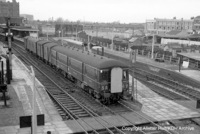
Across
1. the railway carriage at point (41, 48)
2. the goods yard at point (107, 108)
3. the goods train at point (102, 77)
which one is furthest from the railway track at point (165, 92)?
the railway carriage at point (41, 48)

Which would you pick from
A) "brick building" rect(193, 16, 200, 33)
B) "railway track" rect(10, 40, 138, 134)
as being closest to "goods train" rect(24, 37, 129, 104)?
"railway track" rect(10, 40, 138, 134)

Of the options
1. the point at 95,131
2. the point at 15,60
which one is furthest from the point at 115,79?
the point at 15,60

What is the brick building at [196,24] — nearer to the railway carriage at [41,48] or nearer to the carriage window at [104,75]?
the railway carriage at [41,48]

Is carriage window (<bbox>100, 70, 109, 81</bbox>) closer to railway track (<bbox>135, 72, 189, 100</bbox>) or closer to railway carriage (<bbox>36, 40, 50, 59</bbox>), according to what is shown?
railway track (<bbox>135, 72, 189, 100</bbox>)

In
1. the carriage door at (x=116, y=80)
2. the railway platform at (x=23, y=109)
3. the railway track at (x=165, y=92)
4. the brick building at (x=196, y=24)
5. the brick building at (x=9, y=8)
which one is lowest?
the railway track at (x=165, y=92)

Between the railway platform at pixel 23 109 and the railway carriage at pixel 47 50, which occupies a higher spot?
the railway carriage at pixel 47 50

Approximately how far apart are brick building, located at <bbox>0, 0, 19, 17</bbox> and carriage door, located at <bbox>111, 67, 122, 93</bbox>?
116 m

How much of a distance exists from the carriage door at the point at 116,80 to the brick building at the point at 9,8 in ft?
379

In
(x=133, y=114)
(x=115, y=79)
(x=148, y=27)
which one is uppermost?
(x=148, y=27)

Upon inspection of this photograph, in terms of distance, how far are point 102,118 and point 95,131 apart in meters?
2.29

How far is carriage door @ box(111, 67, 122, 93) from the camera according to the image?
18.7 metres

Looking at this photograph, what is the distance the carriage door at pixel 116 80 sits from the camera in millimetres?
18672

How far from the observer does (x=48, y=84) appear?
25.4 metres

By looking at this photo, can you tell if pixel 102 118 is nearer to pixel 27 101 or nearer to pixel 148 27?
pixel 27 101
